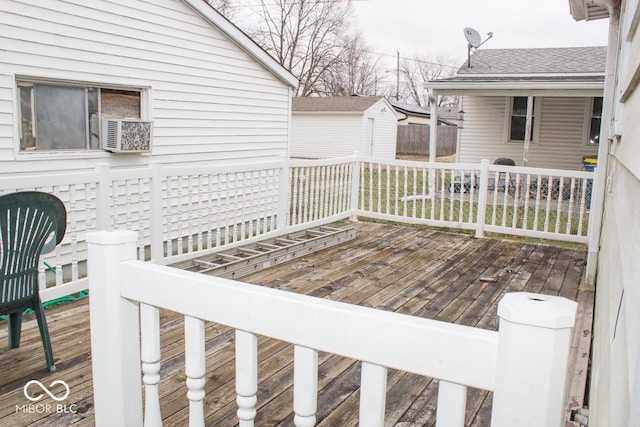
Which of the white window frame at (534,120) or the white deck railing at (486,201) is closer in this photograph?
the white deck railing at (486,201)

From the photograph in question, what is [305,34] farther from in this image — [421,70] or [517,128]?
[517,128]

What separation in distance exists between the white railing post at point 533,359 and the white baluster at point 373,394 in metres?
0.24

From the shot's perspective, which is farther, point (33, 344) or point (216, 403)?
point (33, 344)

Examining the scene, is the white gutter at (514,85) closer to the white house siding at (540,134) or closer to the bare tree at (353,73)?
the white house siding at (540,134)

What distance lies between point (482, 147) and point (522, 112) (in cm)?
128

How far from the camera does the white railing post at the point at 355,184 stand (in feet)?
25.5

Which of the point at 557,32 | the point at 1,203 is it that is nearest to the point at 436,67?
the point at 557,32

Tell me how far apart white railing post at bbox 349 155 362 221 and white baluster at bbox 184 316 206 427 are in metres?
6.54

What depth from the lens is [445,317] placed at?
4070 mm

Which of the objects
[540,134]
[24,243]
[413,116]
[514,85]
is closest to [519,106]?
[540,134]

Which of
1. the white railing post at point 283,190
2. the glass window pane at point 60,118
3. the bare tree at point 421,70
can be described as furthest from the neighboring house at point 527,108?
the bare tree at point 421,70

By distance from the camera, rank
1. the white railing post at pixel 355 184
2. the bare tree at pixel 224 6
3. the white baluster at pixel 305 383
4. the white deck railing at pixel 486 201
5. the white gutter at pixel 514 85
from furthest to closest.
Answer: the bare tree at pixel 224 6 < the white gutter at pixel 514 85 < the white railing post at pixel 355 184 < the white deck railing at pixel 486 201 < the white baluster at pixel 305 383

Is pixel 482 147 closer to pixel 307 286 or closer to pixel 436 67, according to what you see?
pixel 307 286

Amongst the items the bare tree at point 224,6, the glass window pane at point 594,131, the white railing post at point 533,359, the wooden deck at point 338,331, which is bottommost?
the wooden deck at point 338,331
